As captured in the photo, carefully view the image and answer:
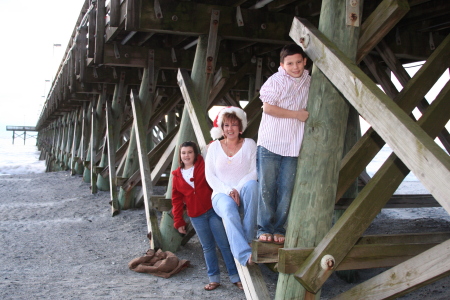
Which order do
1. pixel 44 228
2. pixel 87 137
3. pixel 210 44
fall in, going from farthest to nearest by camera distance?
pixel 87 137 < pixel 44 228 < pixel 210 44

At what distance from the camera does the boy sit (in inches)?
115

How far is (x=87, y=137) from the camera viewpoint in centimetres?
1259

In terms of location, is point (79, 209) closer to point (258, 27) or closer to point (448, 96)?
point (258, 27)

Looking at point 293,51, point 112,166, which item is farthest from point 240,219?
point 112,166

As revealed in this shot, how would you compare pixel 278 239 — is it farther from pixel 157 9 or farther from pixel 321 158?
pixel 157 9

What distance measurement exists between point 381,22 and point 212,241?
7.35 feet

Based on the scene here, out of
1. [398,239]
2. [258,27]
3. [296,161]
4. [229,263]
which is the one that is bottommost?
[229,263]

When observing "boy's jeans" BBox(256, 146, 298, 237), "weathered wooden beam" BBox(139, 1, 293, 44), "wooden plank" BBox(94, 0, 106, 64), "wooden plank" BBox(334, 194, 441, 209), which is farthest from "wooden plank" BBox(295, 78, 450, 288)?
"wooden plank" BBox(94, 0, 106, 64)

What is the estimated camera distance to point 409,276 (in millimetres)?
2377

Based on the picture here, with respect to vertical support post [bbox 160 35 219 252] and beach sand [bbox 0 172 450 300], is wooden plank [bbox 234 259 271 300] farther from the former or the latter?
vertical support post [bbox 160 35 219 252]

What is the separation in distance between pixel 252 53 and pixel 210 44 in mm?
2424

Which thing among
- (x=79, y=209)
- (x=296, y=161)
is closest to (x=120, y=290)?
(x=296, y=161)

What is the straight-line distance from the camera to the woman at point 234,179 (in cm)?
329

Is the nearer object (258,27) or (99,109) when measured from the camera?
A: (258,27)
